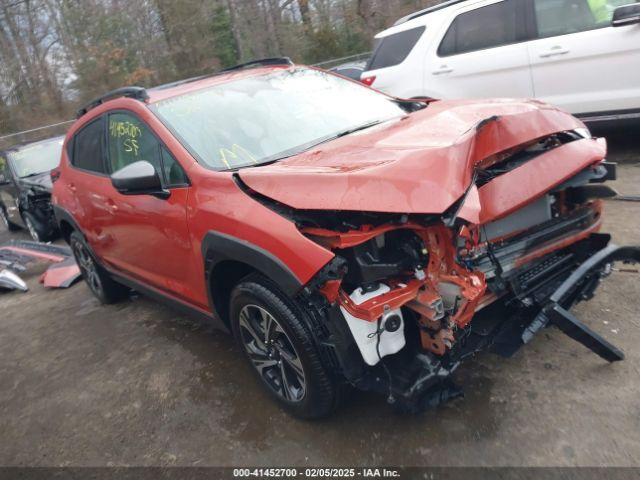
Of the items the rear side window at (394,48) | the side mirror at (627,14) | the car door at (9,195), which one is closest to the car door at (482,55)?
the rear side window at (394,48)

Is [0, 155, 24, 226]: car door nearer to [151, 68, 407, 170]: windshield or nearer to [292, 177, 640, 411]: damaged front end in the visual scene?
[151, 68, 407, 170]: windshield

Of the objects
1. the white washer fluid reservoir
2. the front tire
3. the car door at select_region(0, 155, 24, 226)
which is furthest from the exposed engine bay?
the car door at select_region(0, 155, 24, 226)

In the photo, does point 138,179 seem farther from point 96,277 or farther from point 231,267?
point 96,277

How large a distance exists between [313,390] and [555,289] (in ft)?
4.13

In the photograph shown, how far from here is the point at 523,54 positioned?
18.6 feet

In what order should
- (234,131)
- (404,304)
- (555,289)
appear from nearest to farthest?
(404,304) → (555,289) → (234,131)

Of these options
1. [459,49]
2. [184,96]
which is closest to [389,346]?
[184,96]

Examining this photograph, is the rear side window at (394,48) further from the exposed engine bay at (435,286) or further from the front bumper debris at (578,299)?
the front bumper debris at (578,299)

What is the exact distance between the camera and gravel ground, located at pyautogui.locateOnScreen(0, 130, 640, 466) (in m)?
2.44

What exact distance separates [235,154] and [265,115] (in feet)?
1.47

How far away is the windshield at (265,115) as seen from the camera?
122 inches

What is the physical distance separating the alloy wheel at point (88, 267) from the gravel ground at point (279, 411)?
0.79 meters

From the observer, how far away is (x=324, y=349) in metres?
2.42

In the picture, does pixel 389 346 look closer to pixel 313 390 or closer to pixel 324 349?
pixel 324 349
